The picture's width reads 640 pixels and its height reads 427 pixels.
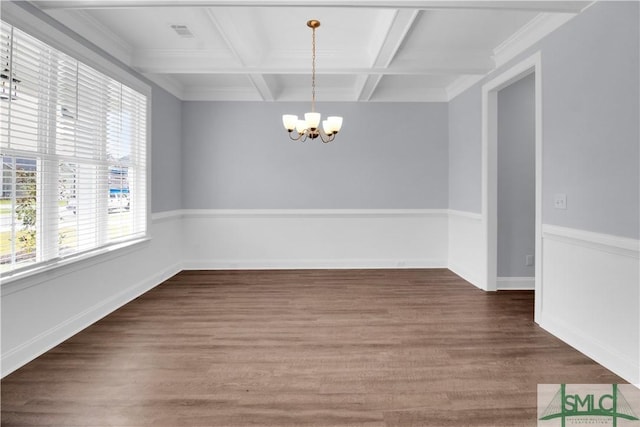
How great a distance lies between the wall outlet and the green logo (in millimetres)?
1383

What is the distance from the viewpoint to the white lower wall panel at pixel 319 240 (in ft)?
19.2

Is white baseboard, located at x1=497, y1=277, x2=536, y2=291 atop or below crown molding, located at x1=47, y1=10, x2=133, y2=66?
below

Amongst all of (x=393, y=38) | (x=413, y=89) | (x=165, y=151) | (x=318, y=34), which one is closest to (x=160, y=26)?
(x=318, y=34)

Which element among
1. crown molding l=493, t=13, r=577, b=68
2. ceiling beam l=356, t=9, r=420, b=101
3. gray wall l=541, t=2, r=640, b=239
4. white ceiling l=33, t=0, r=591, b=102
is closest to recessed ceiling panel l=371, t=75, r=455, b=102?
white ceiling l=33, t=0, r=591, b=102

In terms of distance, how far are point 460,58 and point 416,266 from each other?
3.04 meters

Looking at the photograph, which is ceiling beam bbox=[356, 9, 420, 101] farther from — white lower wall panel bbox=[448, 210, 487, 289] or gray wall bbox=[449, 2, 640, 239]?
white lower wall panel bbox=[448, 210, 487, 289]

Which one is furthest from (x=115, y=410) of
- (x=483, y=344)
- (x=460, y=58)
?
(x=460, y=58)

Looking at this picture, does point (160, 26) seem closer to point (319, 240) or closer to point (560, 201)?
point (319, 240)

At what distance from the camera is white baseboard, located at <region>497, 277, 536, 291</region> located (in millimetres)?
4656

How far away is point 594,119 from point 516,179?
1985 mm

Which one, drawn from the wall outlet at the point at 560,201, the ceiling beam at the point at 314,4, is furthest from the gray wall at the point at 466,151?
the ceiling beam at the point at 314,4

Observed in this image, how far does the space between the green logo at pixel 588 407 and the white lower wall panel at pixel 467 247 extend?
2.40 m

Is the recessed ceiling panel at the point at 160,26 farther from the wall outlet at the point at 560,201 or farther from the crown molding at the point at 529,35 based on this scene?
the wall outlet at the point at 560,201

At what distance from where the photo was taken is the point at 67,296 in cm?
309
